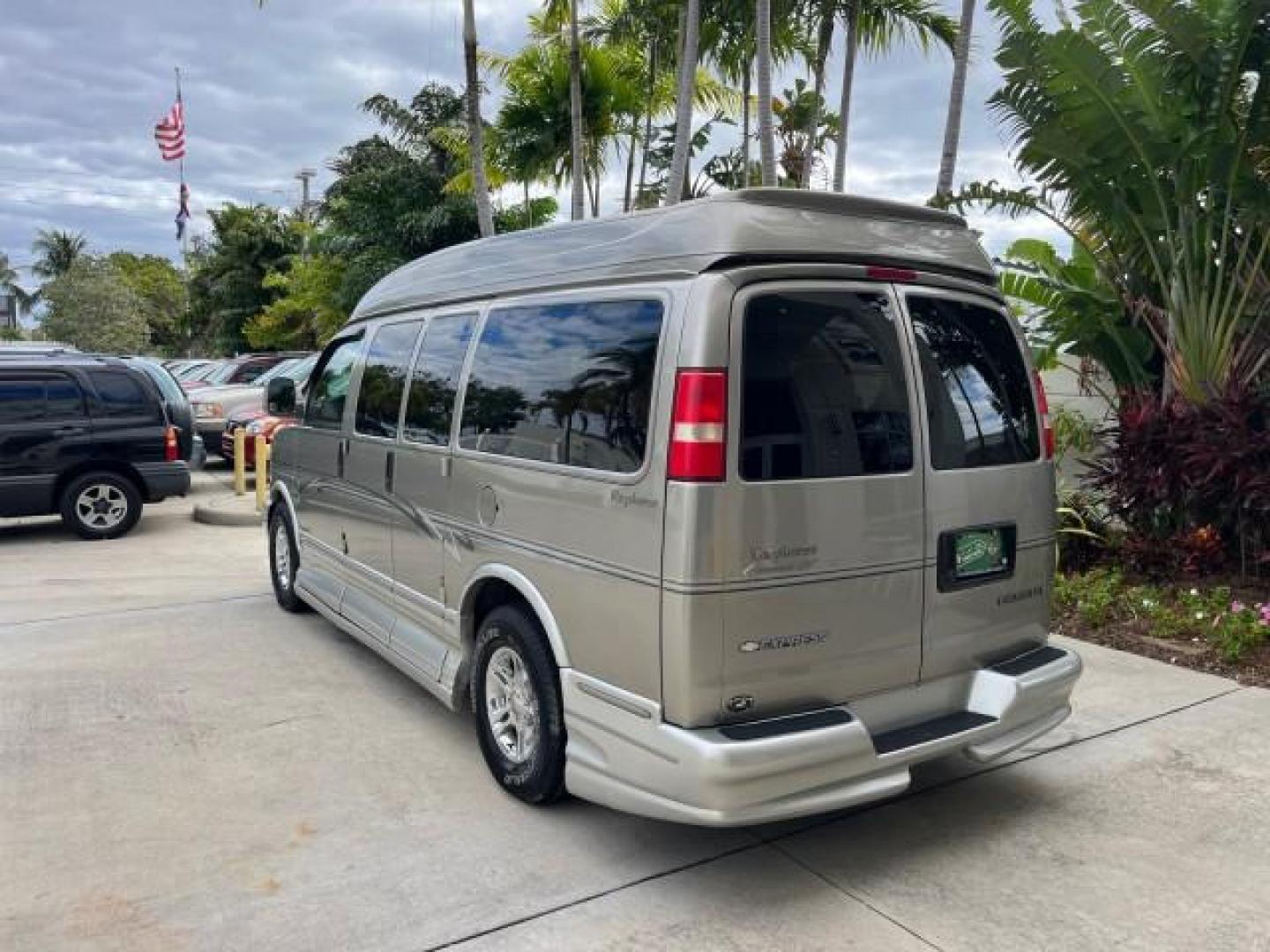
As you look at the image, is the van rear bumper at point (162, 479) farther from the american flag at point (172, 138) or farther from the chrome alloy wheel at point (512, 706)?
the american flag at point (172, 138)

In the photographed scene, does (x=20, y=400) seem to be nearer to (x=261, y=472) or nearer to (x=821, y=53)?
(x=261, y=472)

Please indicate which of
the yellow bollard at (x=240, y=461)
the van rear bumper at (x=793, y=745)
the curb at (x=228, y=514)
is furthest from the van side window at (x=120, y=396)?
the van rear bumper at (x=793, y=745)

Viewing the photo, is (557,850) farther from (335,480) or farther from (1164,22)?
(1164,22)

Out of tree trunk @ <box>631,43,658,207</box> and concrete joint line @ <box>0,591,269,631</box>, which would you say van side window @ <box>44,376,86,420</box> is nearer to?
concrete joint line @ <box>0,591,269,631</box>

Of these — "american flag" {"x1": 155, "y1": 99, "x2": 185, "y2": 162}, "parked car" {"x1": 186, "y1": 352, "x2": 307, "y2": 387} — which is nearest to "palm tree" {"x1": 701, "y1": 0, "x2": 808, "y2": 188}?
"parked car" {"x1": 186, "y1": 352, "x2": 307, "y2": 387}

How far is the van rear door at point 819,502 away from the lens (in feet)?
10.3

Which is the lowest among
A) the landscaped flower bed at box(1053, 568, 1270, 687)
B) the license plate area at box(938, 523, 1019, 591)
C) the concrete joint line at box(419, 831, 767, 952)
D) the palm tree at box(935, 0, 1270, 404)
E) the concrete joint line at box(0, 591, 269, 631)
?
the concrete joint line at box(419, 831, 767, 952)

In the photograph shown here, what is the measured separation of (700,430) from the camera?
3.09m

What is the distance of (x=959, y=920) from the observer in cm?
315

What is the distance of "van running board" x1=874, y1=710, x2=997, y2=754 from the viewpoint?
3.38 meters

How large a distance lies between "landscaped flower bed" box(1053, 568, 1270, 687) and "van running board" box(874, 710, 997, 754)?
2.70 metres

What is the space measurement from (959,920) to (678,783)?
1000 mm

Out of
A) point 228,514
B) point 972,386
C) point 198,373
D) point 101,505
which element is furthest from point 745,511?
point 198,373

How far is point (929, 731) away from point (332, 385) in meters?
4.13
